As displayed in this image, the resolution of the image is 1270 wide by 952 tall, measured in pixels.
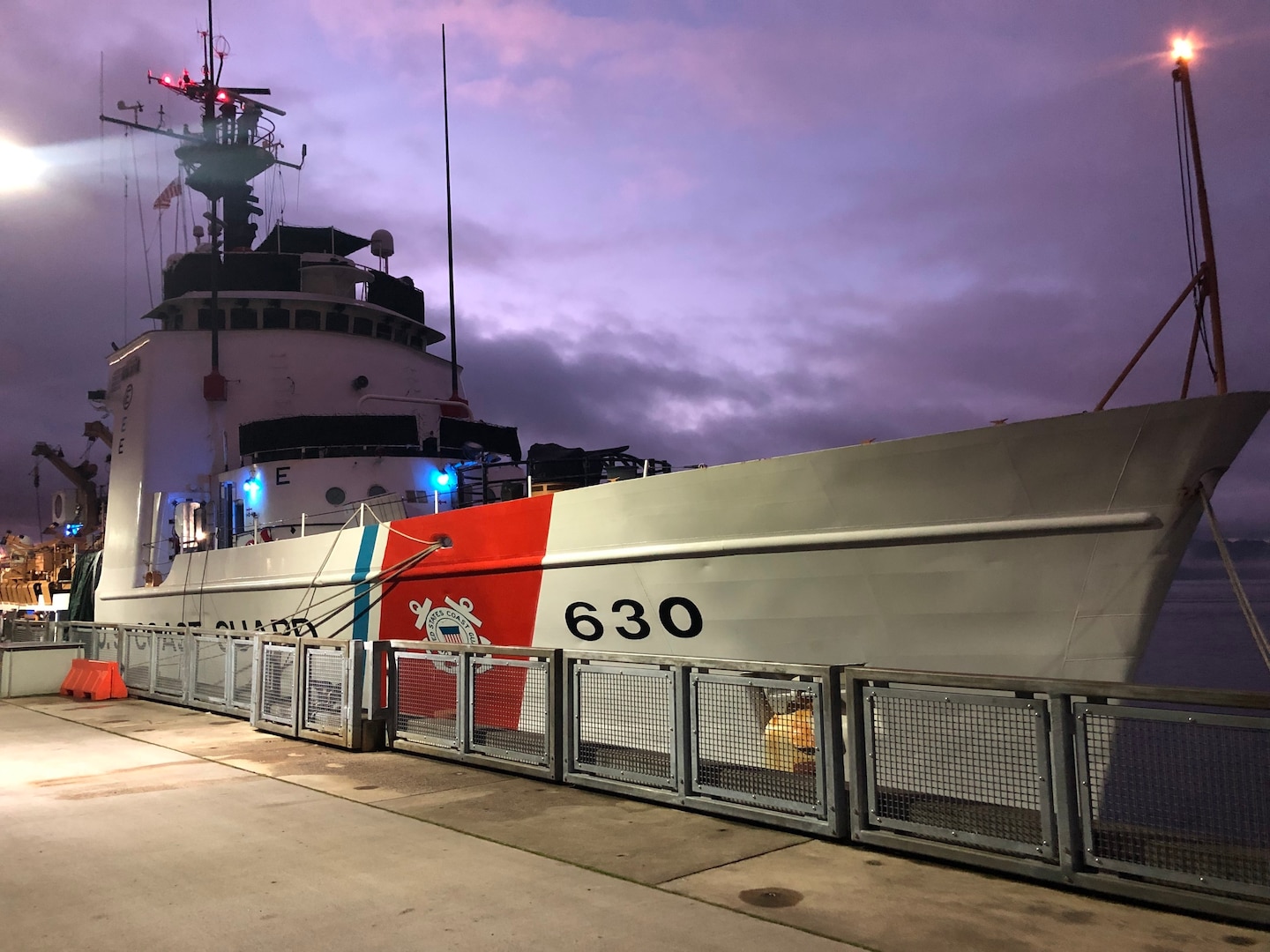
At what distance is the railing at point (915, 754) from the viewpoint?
3.52 m

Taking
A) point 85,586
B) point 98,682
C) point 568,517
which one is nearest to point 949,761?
point 568,517

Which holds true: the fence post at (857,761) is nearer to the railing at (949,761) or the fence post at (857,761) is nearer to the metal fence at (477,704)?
the railing at (949,761)

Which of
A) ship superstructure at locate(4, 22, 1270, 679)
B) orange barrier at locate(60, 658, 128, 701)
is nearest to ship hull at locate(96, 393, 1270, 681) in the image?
ship superstructure at locate(4, 22, 1270, 679)

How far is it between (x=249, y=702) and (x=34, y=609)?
2196 centimetres

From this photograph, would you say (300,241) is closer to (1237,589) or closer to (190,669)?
(190,669)

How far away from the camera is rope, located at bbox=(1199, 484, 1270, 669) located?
4688 mm

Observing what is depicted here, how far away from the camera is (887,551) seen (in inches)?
250

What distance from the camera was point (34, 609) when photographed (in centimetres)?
2692

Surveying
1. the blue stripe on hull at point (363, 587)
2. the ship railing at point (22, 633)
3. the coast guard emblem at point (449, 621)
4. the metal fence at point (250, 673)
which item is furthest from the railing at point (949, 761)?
the ship railing at point (22, 633)

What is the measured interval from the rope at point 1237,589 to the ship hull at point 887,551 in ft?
0.42

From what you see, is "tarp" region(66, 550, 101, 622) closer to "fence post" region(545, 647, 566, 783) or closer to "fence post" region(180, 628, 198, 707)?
"fence post" region(180, 628, 198, 707)

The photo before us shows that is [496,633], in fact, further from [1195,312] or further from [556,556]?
[1195,312]

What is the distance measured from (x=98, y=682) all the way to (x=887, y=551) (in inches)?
389

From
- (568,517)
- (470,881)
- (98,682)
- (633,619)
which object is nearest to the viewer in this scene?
(470,881)
